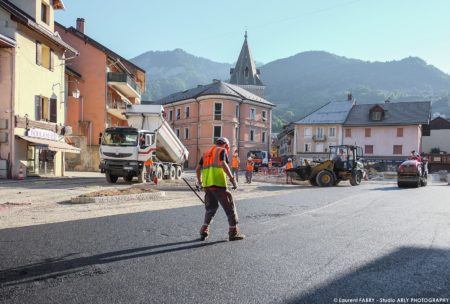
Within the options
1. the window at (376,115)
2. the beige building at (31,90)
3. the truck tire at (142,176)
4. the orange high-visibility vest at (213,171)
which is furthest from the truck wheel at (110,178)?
the window at (376,115)

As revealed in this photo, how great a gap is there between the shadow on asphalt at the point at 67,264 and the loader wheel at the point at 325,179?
16477 millimetres

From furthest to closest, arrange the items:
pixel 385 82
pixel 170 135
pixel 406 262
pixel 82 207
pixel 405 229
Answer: pixel 385 82
pixel 170 135
pixel 82 207
pixel 405 229
pixel 406 262

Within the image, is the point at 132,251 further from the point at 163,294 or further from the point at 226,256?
the point at 163,294

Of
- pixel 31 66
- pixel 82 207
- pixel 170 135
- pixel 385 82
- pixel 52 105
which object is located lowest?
pixel 82 207

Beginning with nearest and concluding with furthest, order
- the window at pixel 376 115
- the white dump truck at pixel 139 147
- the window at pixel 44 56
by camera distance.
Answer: the white dump truck at pixel 139 147
the window at pixel 44 56
the window at pixel 376 115

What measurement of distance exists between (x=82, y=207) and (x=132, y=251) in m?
5.67

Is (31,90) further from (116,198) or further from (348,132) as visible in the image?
(348,132)

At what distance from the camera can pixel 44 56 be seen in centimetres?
2372

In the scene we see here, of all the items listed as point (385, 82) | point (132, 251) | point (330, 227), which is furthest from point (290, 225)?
point (385, 82)

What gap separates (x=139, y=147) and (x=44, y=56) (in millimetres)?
8877

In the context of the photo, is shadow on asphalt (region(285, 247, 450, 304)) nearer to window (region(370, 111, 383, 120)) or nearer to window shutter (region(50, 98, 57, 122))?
window shutter (region(50, 98, 57, 122))

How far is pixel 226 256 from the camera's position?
578 cm

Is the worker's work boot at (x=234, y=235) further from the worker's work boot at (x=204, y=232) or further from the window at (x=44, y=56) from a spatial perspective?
the window at (x=44, y=56)

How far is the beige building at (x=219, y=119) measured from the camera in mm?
→ 52656
